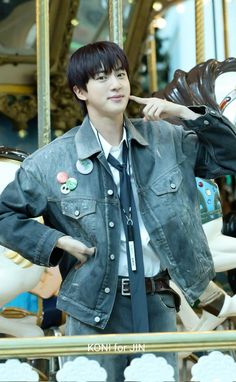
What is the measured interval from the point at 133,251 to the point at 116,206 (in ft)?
0.51

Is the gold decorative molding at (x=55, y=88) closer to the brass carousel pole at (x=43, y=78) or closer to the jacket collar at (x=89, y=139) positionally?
the brass carousel pole at (x=43, y=78)

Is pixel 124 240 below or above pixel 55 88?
below

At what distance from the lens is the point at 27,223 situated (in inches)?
123

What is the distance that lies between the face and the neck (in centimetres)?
2

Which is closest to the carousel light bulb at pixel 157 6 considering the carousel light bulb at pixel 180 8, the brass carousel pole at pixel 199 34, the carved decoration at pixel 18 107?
the carousel light bulb at pixel 180 8

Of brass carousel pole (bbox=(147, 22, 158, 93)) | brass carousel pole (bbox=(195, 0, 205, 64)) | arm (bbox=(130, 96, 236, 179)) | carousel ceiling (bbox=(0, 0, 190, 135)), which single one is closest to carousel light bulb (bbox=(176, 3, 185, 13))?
brass carousel pole (bbox=(147, 22, 158, 93))

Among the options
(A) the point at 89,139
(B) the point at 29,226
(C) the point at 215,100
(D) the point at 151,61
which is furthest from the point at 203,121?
(D) the point at 151,61

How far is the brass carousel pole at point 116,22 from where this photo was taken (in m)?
4.56

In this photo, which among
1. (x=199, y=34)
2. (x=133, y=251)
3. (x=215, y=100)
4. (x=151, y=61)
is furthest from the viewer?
(x=151, y=61)

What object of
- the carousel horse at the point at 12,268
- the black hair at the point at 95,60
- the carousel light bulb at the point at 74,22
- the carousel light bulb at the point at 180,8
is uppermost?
the carousel light bulb at the point at 180,8

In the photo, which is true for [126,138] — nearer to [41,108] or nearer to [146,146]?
[146,146]

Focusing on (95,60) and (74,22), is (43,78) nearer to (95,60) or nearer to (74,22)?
(95,60)

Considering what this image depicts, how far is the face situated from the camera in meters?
3.16

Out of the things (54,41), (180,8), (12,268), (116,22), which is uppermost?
(180,8)
